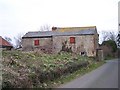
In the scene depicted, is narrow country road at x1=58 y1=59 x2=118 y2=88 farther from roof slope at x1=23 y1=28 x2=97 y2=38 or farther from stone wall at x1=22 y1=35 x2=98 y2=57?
roof slope at x1=23 y1=28 x2=97 y2=38

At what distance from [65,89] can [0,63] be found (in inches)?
153

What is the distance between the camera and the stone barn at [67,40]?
5950 centimetres

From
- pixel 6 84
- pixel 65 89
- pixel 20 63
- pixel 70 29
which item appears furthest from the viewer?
pixel 70 29

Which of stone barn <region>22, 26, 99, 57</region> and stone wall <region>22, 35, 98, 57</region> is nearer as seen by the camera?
stone wall <region>22, 35, 98, 57</region>

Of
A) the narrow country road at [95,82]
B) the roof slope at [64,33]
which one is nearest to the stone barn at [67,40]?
the roof slope at [64,33]

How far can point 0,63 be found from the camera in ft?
52.3

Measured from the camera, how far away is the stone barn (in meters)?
59.5

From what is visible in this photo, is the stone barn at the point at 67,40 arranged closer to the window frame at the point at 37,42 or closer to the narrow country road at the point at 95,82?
the window frame at the point at 37,42

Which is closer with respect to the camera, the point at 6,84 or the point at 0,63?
the point at 6,84

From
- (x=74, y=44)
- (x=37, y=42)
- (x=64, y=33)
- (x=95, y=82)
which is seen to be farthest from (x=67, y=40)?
(x=95, y=82)

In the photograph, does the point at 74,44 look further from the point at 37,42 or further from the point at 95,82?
the point at 95,82

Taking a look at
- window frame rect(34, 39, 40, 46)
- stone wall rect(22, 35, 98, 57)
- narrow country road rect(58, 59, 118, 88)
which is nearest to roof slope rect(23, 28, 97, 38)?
stone wall rect(22, 35, 98, 57)

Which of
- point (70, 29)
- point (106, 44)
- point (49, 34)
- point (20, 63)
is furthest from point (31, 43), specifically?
point (20, 63)

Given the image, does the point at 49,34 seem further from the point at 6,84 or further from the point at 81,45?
the point at 6,84
